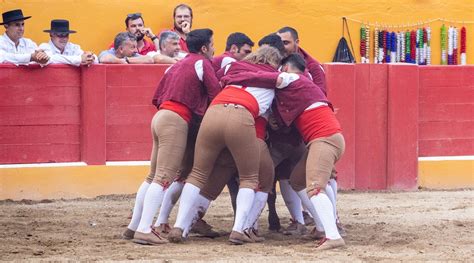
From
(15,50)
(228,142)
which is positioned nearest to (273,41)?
(228,142)

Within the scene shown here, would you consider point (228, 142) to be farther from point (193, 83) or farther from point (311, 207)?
point (311, 207)

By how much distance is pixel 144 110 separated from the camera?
11.1 meters

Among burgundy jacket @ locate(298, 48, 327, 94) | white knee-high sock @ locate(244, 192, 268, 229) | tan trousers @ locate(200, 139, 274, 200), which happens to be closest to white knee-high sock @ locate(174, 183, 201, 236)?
tan trousers @ locate(200, 139, 274, 200)

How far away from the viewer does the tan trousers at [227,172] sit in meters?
8.16

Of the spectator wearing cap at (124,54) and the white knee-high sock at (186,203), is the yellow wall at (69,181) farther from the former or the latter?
the white knee-high sock at (186,203)

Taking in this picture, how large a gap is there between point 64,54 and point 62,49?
0.21 feet

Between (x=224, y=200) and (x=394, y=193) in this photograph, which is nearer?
(x=224, y=200)

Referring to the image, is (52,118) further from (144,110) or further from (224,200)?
(224,200)

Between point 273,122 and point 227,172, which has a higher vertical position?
point 273,122

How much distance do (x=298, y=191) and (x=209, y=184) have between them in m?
0.68

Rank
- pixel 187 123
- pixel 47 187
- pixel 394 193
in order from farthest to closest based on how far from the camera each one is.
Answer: pixel 394 193, pixel 47 187, pixel 187 123

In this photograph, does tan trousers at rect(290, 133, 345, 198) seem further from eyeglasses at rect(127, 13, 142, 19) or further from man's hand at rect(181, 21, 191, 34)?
eyeglasses at rect(127, 13, 142, 19)

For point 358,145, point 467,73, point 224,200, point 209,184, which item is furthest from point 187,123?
point 467,73

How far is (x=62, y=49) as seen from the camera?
11.0 m
